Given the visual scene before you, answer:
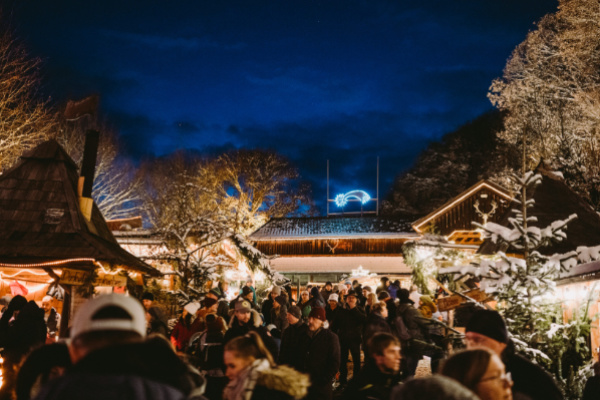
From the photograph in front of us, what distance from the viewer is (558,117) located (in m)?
27.6

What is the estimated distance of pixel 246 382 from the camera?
3801mm

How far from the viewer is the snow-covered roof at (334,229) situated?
37281mm

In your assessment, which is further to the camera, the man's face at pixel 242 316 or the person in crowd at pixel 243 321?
the man's face at pixel 242 316

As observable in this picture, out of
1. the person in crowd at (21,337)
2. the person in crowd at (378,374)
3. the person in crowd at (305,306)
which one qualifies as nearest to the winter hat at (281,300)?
the person in crowd at (305,306)

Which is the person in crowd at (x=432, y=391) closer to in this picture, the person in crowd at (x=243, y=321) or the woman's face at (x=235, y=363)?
the woman's face at (x=235, y=363)

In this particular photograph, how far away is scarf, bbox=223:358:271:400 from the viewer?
3.74 metres

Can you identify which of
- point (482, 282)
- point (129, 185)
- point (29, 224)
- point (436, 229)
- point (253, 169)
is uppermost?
point (253, 169)

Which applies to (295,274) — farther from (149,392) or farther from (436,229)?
(149,392)

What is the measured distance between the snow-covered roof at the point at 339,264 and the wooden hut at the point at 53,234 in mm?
22812

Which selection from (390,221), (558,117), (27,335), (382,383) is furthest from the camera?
(390,221)

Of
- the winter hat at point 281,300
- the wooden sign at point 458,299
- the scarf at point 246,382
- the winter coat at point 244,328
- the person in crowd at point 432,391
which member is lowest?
the scarf at point 246,382

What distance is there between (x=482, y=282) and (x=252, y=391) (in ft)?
15.9

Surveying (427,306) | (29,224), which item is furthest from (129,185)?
(427,306)

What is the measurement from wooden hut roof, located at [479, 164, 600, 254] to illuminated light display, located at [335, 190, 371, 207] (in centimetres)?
3313
